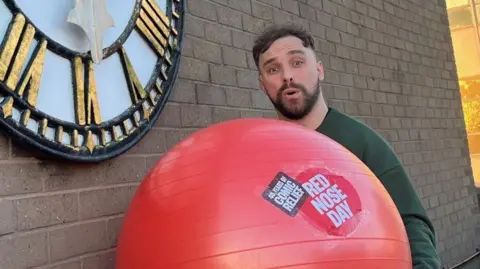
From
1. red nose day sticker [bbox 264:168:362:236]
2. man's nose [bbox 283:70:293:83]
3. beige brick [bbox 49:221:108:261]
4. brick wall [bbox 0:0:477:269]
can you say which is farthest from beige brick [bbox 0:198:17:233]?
man's nose [bbox 283:70:293:83]

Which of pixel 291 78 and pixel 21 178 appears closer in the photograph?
pixel 21 178

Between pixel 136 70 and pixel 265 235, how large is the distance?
1128mm

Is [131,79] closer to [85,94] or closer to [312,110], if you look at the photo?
[85,94]

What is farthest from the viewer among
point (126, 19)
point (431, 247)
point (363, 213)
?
point (126, 19)

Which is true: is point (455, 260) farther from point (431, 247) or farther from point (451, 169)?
point (431, 247)

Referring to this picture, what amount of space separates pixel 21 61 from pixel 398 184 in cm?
121

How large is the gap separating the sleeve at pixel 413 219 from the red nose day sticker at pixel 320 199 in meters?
0.41

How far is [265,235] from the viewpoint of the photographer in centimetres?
113

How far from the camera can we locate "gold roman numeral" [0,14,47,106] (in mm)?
1559

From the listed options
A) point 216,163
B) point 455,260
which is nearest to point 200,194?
point 216,163

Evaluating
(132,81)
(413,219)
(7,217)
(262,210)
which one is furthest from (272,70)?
(7,217)

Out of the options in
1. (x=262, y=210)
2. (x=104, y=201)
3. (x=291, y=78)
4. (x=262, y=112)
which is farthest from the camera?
(x=262, y=112)

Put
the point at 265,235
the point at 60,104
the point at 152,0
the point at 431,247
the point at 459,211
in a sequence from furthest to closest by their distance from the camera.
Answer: the point at 459,211 < the point at 152,0 < the point at 60,104 < the point at 431,247 < the point at 265,235

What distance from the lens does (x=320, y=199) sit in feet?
4.02
